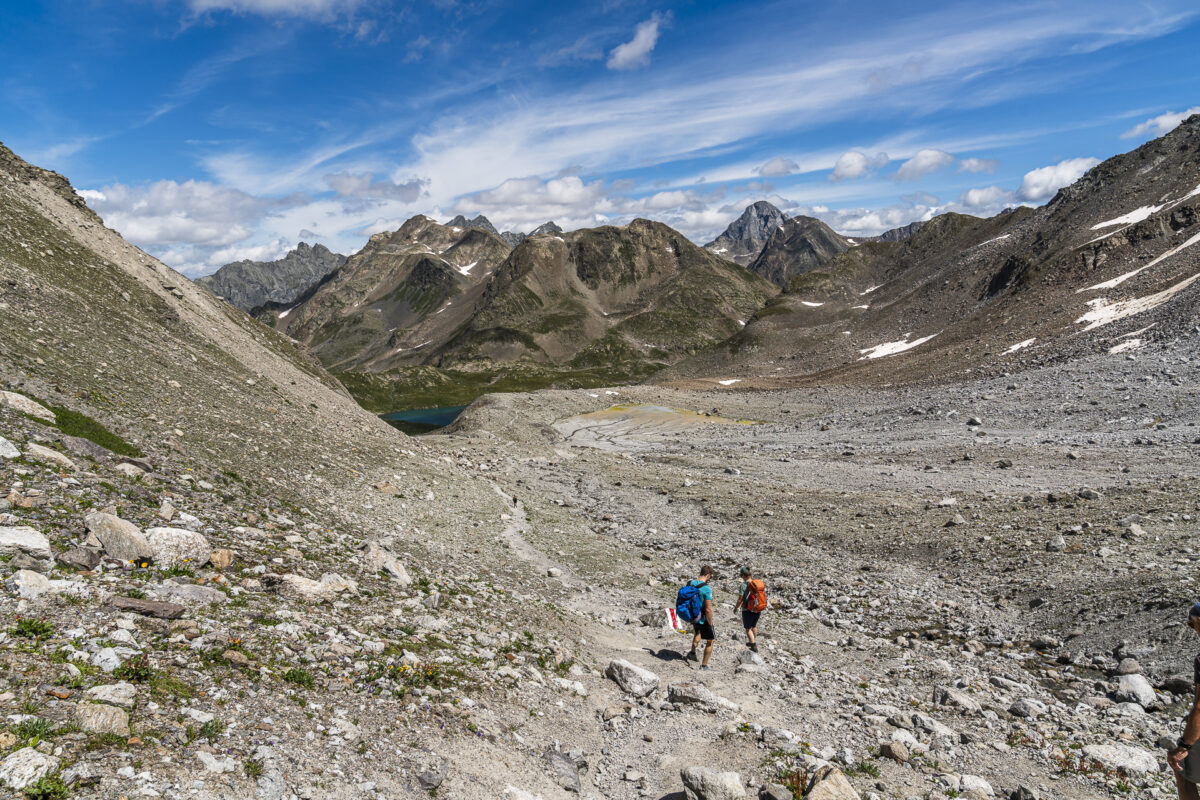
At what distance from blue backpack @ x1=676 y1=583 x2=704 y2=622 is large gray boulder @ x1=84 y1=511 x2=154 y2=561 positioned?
12155 mm

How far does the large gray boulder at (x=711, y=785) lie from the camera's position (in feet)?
30.6

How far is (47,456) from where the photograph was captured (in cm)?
1461

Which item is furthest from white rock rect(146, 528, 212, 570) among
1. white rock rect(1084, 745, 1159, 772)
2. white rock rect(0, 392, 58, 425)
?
white rock rect(1084, 745, 1159, 772)

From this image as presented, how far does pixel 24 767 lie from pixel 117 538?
692 centimetres

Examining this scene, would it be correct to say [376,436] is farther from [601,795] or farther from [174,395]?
[601,795]

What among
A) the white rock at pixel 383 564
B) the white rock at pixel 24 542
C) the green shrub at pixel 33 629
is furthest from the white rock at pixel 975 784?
the white rock at pixel 24 542

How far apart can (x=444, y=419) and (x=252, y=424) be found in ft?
538

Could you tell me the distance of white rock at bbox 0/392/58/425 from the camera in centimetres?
1667

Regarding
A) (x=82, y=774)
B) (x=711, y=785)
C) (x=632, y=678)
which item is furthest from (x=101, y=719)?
(x=632, y=678)

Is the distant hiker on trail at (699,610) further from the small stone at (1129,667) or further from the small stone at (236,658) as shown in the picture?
the small stone at (236,658)

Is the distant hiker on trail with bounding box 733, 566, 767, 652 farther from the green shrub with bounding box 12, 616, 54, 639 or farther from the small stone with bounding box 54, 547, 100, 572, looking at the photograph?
the small stone with bounding box 54, 547, 100, 572

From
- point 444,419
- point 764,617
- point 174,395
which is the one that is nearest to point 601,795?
point 764,617

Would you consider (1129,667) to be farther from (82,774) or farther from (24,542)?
(24,542)

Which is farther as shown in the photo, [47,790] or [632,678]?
[632,678]
